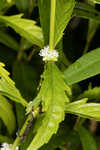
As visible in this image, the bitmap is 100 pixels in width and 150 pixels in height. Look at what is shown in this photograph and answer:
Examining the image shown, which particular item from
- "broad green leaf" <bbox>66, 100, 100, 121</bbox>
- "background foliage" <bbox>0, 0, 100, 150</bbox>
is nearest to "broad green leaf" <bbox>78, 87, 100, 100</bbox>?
"background foliage" <bbox>0, 0, 100, 150</bbox>

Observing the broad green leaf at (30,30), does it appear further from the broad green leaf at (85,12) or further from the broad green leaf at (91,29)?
the broad green leaf at (91,29)

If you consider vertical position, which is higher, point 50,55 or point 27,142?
point 50,55

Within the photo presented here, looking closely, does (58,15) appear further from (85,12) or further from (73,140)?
(73,140)

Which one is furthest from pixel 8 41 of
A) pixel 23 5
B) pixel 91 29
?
pixel 91 29

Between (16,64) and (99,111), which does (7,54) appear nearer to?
(16,64)

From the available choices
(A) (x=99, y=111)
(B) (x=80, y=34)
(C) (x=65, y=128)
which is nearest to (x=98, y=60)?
(A) (x=99, y=111)
